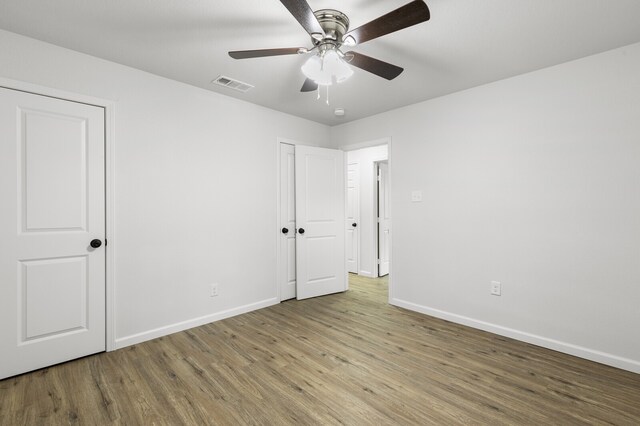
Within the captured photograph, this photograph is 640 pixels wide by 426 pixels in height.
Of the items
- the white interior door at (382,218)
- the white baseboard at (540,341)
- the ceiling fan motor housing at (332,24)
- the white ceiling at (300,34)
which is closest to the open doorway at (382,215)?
the white interior door at (382,218)

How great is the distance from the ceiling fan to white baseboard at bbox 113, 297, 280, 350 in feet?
8.30

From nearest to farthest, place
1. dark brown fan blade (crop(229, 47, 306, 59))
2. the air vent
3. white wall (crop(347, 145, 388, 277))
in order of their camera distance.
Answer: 1. dark brown fan blade (crop(229, 47, 306, 59))
2. the air vent
3. white wall (crop(347, 145, 388, 277))

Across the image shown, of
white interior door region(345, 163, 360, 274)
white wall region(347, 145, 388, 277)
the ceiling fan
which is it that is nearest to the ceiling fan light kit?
the ceiling fan

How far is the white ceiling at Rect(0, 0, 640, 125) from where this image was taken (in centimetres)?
189

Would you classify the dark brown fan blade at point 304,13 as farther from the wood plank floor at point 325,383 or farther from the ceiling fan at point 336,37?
the wood plank floor at point 325,383

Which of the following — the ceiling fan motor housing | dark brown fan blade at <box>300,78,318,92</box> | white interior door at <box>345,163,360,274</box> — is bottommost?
white interior door at <box>345,163,360,274</box>

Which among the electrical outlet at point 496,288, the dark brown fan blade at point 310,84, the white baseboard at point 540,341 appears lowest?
the white baseboard at point 540,341

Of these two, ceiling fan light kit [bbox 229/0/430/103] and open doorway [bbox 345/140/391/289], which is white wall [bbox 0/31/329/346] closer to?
ceiling fan light kit [bbox 229/0/430/103]

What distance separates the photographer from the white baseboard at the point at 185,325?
2692 mm

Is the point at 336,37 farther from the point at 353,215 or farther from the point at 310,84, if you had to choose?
the point at 353,215

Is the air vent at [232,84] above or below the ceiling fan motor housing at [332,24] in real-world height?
above

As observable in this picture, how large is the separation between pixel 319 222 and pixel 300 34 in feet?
8.21

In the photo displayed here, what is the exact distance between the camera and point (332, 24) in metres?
1.90

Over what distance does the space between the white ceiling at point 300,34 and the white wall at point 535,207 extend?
0.31m
